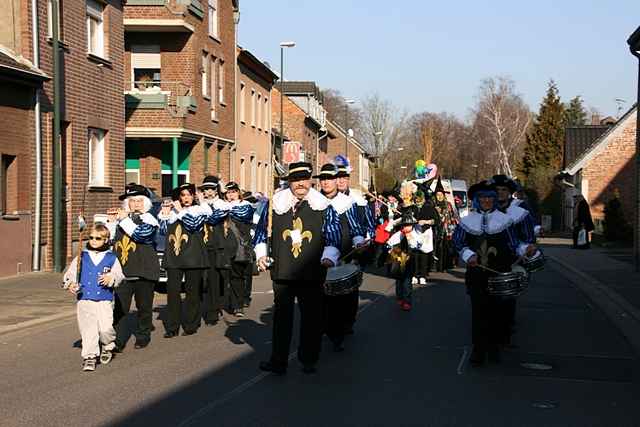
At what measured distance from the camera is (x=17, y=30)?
18.9m

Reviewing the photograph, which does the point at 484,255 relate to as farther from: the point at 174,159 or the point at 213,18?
the point at 213,18

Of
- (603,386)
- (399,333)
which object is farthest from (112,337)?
(603,386)

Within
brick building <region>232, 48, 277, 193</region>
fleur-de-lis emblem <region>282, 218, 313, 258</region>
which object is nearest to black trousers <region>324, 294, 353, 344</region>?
fleur-de-lis emblem <region>282, 218, 313, 258</region>

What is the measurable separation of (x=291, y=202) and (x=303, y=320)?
110cm

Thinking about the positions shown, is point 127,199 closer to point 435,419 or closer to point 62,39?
point 435,419

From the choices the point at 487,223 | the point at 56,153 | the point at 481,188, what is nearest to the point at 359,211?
the point at 481,188

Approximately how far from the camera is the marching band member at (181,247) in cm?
1109

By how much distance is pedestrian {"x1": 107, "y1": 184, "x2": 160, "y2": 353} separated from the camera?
10.0m

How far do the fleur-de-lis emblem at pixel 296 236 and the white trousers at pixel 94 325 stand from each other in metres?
1.93

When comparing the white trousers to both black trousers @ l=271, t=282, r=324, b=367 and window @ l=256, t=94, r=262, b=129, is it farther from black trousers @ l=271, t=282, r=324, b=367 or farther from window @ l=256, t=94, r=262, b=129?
window @ l=256, t=94, r=262, b=129

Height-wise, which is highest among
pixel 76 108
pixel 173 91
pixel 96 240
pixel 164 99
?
pixel 173 91

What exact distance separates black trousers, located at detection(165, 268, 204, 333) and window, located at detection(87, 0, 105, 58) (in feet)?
41.4

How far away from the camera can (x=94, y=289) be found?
9.05m

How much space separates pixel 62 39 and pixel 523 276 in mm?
14403
